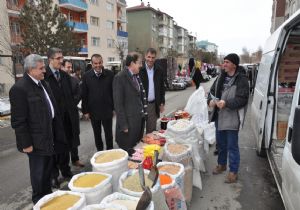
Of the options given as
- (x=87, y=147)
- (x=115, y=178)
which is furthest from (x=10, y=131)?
(x=115, y=178)

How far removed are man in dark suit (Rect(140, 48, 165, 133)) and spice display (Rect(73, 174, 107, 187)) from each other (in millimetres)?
2624

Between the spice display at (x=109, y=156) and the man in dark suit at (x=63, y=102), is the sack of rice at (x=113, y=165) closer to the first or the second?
the spice display at (x=109, y=156)

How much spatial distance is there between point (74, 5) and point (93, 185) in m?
33.2

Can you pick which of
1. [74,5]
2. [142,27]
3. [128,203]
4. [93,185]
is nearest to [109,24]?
[74,5]

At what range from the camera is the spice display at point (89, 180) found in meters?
2.52

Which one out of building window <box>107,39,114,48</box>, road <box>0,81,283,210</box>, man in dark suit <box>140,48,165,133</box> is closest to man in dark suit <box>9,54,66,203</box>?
road <box>0,81,283,210</box>

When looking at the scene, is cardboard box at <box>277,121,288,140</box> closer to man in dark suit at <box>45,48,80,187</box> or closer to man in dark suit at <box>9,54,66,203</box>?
man in dark suit at <box>45,48,80,187</box>

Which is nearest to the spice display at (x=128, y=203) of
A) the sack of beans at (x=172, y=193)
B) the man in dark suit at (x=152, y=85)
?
the sack of beans at (x=172, y=193)

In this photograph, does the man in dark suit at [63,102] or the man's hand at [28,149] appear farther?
the man in dark suit at [63,102]

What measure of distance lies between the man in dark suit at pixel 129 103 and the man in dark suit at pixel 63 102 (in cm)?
82

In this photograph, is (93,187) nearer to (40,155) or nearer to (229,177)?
(40,155)

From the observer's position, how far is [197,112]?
595 centimetres

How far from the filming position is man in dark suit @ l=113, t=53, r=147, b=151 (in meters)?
4.04

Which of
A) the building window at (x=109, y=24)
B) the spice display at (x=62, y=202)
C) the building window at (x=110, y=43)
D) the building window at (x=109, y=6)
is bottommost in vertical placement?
the spice display at (x=62, y=202)
